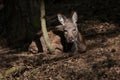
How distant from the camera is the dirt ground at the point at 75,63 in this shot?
334 inches

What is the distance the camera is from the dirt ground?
8.48m

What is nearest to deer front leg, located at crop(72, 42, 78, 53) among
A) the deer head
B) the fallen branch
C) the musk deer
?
the musk deer

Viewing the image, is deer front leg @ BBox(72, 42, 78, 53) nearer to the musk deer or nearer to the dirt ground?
the musk deer

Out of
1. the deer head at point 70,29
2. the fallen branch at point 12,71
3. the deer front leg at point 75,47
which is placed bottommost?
the fallen branch at point 12,71

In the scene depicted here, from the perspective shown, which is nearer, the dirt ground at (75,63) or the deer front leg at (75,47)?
the dirt ground at (75,63)

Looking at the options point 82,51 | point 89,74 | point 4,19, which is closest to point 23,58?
point 82,51

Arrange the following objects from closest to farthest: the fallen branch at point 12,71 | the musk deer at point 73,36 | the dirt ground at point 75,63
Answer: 1. the dirt ground at point 75,63
2. the fallen branch at point 12,71
3. the musk deer at point 73,36

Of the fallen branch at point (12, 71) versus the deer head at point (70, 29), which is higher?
the deer head at point (70, 29)

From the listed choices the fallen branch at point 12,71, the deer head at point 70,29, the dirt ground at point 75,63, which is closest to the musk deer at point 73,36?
the deer head at point 70,29

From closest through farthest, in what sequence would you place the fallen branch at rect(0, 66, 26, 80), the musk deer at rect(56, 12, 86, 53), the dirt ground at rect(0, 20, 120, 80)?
the dirt ground at rect(0, 20, 120, 80) < the fallen branch at rect(0, 66, 26, 80) < the musk deer at rect(56, 12, 86, 53)

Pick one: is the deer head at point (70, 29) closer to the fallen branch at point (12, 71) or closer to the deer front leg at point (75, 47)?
the deer front leg at point (75, 47)

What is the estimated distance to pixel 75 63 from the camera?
929 cm

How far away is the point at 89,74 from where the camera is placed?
331 inches

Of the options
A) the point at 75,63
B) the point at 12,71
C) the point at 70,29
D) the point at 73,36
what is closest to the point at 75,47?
the point at 73,36
